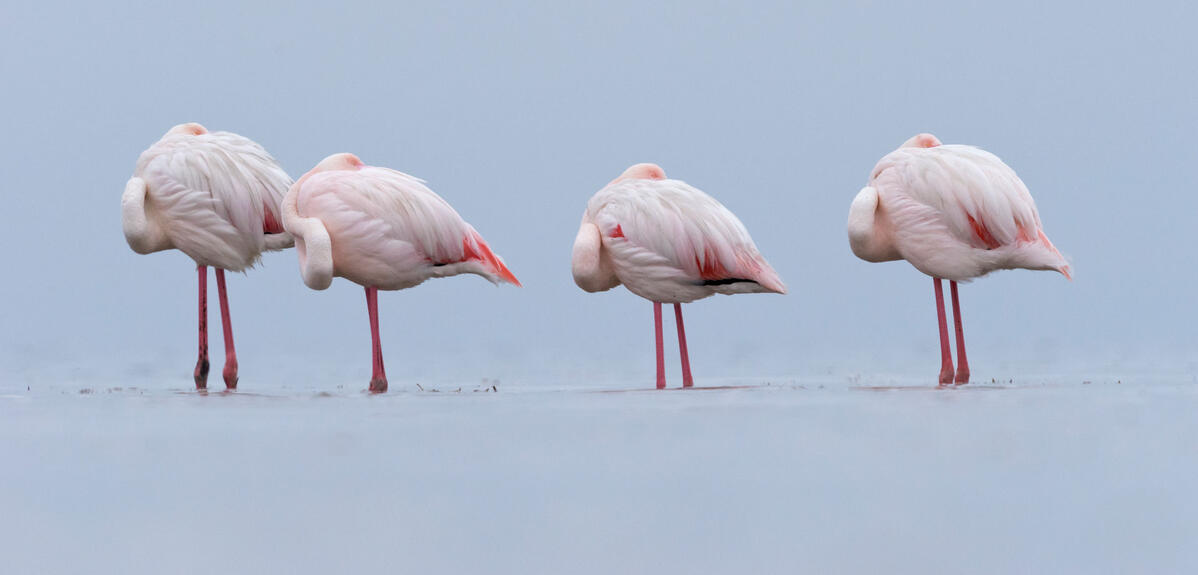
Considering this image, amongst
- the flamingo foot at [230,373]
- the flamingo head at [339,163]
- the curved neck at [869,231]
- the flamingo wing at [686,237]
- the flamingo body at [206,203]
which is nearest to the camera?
the flamingo wing at [686,237]

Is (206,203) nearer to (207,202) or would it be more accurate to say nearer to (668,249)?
(207,202)

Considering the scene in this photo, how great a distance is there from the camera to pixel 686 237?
943cm

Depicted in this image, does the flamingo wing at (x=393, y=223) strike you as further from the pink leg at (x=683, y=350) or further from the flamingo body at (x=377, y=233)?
the pink leg at (x=683, y=350)

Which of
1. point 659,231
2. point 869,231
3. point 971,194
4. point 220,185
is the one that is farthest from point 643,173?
point 220,185

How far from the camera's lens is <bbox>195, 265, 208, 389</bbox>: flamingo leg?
10391mm

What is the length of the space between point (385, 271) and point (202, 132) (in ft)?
5.93

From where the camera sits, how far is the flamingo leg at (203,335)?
10391 mm

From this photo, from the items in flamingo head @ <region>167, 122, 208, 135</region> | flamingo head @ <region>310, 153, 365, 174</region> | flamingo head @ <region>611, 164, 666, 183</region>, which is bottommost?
flamingo head @ <region>611, 164, 666, 183</region>

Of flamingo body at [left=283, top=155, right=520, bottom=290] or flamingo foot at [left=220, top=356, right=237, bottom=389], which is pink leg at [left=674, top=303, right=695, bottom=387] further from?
flamingo foot at [left=220, top=356, right=237, bottom=389]

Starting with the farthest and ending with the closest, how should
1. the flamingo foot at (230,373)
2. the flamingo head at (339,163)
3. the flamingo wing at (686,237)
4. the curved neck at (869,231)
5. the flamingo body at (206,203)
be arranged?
the flamingo foot at (230,373), the flamingo body at (206,203), the flamingo head at (339,163), the curved neck at (869,231), the flamingo wing at (686,237)

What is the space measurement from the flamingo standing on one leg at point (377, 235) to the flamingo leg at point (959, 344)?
259 centimetres

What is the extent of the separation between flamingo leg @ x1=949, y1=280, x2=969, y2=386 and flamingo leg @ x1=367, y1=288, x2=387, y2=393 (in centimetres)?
328

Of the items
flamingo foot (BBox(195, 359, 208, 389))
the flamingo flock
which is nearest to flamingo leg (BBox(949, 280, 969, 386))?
the flamingo flock

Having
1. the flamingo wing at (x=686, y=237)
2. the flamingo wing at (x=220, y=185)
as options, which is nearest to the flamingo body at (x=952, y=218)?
the flamingo wing at (x=686, y=237)
